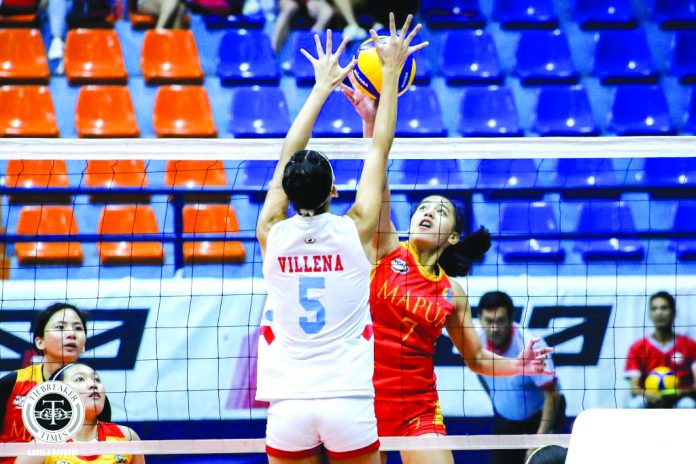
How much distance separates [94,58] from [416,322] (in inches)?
216

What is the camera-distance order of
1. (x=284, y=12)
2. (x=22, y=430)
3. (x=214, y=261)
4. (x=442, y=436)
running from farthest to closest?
(x=284, y=12), (x=214, y=261), (x=22, y=430), (x=442, y=436)

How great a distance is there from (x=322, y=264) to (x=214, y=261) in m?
4.02

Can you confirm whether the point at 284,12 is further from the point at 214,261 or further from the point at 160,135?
the point at 214,261

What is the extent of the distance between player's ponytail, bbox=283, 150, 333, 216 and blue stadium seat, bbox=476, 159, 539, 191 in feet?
14.2

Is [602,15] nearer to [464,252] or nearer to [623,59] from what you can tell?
[623,59]

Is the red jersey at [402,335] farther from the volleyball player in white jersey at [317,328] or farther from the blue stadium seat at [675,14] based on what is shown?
the blue stadium seat at [675,14]

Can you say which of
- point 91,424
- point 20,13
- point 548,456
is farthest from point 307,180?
point 20,13

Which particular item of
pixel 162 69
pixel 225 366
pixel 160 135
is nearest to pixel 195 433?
pixel 225 366

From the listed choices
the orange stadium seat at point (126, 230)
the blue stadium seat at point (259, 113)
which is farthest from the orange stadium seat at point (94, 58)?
the orange stadium seat at point (126, 230)

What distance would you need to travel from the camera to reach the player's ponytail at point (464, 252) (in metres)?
5.32

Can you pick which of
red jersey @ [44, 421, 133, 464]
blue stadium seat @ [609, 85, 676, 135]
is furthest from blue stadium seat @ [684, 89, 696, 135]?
red jersey @ [44, 421, 133, 464]

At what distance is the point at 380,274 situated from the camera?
5051mm

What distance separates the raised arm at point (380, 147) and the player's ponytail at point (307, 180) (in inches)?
7.3

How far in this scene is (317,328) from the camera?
3.73m
